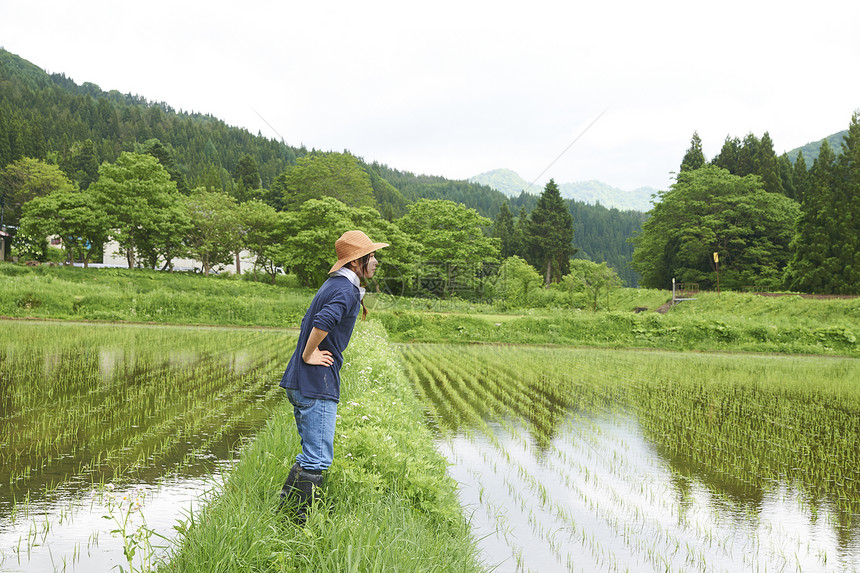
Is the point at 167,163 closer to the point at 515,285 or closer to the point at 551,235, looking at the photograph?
the point at 551,235

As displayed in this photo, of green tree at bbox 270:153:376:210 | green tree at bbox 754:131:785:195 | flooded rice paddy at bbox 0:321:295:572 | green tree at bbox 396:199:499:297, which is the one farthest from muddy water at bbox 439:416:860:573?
green tree at bbox 754:131:785:195

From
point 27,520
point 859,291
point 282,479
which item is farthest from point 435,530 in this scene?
point 859,291

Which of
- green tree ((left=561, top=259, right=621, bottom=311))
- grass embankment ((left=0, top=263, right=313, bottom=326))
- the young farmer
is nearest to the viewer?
the young farmer

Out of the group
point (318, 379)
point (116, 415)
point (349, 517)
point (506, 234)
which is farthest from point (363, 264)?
point (506, 234)

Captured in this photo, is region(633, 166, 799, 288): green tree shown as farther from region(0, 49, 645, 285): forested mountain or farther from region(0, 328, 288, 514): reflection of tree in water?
region(0, 328, 288, 514): reflection of tree in water

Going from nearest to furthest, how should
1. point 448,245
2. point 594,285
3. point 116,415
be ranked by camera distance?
point 116,415
point 594,285
point 448,245

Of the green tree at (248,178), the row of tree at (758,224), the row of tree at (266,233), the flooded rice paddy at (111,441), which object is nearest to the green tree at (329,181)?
the row of tree at (266,233)

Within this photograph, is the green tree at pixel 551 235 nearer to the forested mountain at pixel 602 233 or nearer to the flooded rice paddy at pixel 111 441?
the flooded rice paddy at pixel 111 441

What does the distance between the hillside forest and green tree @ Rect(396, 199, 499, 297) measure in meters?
0.11

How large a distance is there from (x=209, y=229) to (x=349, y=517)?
1621 inches

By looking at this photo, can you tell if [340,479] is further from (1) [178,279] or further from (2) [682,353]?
(1) [178,279]

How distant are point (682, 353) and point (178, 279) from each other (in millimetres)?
27739

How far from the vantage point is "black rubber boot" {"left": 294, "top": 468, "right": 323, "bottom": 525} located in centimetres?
330

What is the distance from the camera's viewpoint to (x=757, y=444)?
296 inches
